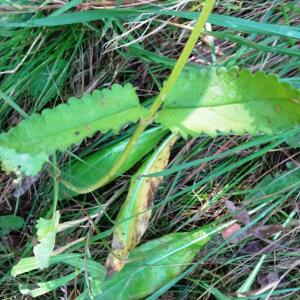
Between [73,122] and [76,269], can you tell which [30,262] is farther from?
[73,122]

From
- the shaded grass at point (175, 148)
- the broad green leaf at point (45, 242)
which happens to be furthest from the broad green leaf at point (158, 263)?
the broad green leaf at point (45, 242)

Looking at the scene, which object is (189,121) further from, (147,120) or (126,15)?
(126,15)

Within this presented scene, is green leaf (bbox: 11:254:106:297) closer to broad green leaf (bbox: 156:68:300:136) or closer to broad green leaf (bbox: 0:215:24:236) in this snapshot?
broad green leaf (bbox: 0:215:24:236)

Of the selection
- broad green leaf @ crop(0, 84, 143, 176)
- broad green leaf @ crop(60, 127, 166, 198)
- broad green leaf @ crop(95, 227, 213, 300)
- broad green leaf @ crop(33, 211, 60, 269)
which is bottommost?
broad green leaf @ crop(95, 227, 213, 300)

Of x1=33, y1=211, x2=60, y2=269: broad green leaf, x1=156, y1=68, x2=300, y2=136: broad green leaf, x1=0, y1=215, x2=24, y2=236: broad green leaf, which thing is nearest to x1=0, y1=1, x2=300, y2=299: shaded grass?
x1=0, y1=215, x2=24, y2=236: broad green leaf

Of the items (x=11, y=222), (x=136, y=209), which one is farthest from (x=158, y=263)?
(x=11, y=222)
